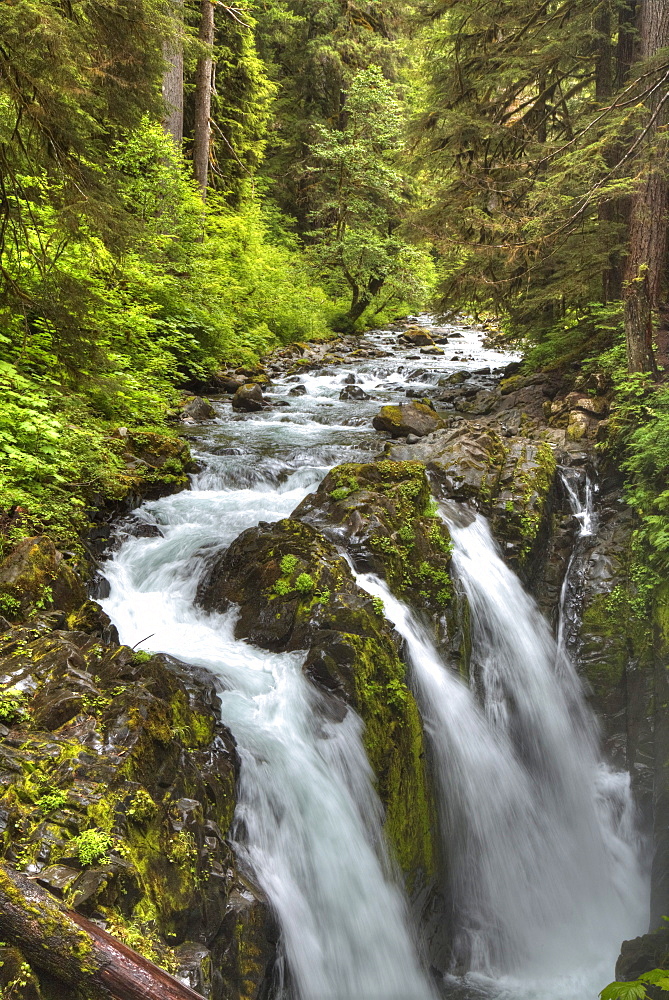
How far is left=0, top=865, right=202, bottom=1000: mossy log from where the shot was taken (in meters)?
2.41

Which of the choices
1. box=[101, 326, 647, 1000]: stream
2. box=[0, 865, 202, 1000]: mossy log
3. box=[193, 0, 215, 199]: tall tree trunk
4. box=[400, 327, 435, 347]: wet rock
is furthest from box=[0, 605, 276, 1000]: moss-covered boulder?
box=[400, 327, 435, 347]: wet rock

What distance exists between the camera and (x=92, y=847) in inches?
117

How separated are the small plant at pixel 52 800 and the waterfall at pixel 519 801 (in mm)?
3479

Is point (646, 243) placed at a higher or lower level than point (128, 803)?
higher

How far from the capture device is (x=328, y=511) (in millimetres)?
7133

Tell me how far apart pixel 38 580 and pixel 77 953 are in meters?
2.95

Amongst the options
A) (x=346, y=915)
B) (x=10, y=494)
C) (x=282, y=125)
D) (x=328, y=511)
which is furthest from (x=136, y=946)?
(x=282, y=125)

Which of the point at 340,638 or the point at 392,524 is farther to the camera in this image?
the point at 392,524

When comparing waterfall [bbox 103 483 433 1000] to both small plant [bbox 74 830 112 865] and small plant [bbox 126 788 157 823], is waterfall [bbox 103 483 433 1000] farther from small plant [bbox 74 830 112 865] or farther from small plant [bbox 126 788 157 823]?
small plant [bbox 74 830 112 865]

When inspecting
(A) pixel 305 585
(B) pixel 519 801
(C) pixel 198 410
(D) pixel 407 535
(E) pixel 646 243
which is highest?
(E) pixel 646 243

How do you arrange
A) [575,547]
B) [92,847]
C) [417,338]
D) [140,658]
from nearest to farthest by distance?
[92,847] < [140,658] < [575,547] < [417,338]

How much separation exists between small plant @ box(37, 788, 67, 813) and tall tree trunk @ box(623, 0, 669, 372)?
8032 mm

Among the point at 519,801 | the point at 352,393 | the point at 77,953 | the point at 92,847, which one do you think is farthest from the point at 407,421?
the point at 77,953

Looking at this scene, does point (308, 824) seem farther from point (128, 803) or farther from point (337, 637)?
point (128, 803)
